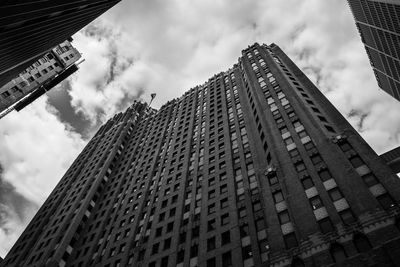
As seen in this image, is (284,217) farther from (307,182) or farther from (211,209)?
(211,209)

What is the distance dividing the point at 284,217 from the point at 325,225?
4.49 metres

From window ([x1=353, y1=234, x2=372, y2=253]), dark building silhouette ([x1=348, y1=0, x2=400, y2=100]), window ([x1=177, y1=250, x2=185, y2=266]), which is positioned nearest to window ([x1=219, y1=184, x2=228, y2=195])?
window ([x1=177, y1=250, x2=185, y2=266])

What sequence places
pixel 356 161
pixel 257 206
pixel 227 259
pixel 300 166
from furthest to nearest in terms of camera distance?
pixel 257 206 → pixel 300 166 → pixel 227 259 → pixel 356 161

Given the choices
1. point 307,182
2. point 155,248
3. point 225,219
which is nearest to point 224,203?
point 225,219

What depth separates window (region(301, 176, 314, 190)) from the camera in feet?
107

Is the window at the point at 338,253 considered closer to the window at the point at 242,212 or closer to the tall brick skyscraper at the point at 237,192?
the tall brick skyscraper at the point at 237,192

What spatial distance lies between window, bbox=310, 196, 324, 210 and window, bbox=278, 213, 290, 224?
8.54ft

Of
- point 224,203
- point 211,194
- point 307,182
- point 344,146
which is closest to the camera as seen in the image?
point 307,182

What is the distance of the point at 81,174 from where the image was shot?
257 ft

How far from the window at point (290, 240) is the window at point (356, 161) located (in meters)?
9.20

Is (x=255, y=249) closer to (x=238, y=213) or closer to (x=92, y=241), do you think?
(x=238, y=213)

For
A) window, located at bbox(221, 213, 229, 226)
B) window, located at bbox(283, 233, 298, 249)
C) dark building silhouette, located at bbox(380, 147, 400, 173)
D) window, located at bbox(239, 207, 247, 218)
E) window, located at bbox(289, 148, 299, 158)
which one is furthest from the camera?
window, located at bbox(221, 213, 229, 226)

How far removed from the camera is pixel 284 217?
31.4m

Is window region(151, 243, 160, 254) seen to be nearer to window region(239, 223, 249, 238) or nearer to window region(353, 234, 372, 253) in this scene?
window region(239, 223, 249, 238)
